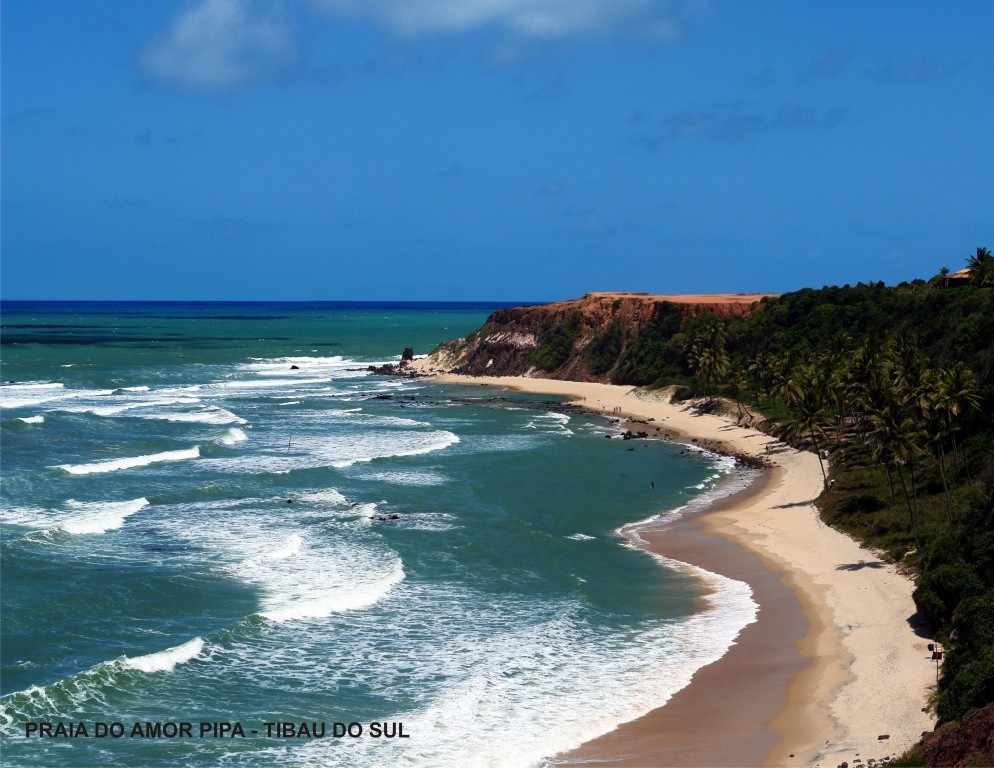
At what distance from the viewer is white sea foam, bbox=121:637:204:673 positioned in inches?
1244

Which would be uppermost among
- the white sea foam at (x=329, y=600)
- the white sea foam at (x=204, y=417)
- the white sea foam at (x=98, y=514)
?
the white sea foam at (x=204, y=417)

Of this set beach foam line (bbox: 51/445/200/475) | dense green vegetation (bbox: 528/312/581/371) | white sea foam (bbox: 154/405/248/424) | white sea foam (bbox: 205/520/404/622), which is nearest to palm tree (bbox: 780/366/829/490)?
white sea foam (bbox: 205/520/404/622)

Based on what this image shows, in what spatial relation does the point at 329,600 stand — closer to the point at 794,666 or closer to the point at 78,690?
the point at 78,690

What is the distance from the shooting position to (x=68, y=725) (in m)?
27.8

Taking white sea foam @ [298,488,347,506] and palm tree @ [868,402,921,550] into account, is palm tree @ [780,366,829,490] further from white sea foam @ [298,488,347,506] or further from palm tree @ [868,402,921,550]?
white sea foam @ [298,488,347,506]

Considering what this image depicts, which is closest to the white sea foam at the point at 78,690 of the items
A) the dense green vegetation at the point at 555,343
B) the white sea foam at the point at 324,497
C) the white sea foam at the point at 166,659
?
the white sea foam at the point at 166,659

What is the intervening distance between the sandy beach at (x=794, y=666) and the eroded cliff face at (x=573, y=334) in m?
67.0

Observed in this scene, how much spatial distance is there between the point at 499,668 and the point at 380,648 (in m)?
4.24

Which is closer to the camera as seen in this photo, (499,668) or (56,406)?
(499,668)

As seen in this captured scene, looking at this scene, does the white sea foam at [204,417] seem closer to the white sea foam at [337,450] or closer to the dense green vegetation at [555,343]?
the white sea foam at [337,450]

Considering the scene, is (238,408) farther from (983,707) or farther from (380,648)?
(983,707)

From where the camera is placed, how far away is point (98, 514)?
50.5m

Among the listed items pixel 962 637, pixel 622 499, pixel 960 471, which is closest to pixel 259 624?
pixel 962 637

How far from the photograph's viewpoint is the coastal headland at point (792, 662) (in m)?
26.1
